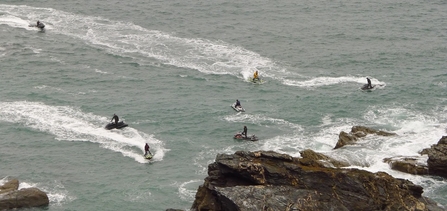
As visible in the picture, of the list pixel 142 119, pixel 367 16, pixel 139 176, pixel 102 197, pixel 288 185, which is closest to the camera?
pixel 288 185

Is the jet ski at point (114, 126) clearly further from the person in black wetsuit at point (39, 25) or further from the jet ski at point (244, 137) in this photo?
the person in black wetsuit at point (39, 25)

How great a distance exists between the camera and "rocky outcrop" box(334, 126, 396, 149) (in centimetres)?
6009

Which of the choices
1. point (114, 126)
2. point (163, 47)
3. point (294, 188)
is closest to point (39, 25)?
point (163, 47)

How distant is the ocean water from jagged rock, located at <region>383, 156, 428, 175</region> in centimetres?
81

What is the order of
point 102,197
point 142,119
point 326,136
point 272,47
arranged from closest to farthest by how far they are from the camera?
1. point 102,197
2. point 326,136
3. point 142,119
4. point 272,47

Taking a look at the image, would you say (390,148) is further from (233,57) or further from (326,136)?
(233,57)

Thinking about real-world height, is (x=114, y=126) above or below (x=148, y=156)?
above

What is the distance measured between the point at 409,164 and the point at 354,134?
8.55 meters

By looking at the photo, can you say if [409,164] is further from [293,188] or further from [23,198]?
[23,198]

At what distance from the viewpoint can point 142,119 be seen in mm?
69812

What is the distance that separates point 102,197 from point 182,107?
23.2 metres

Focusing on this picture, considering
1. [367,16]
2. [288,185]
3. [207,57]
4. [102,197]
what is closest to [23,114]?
[102,197]

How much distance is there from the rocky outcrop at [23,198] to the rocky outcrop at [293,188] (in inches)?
552

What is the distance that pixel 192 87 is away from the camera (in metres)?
80.6
